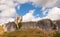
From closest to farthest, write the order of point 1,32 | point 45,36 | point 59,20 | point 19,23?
point 1,32 → point 45,36 → point 19,23 → point 59,20

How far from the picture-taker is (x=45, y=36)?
2781cm

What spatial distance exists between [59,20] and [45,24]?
8675 millimetres

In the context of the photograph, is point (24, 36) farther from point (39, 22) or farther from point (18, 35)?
point (39, 22)

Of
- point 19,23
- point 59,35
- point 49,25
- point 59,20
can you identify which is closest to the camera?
point 59,35

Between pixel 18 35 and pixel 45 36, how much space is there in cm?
379

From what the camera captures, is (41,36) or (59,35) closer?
(59,35)

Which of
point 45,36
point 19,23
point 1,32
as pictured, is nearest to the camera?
point 1,32

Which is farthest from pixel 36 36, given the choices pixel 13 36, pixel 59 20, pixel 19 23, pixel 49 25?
pixel 59 20

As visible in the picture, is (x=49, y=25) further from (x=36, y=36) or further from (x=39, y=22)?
(x=36, y=36)

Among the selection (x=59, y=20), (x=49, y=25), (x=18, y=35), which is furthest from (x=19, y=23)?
(x=59, y=20)

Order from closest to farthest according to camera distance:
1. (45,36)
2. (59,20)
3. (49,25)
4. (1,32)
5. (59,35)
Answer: (59,35) → (1,32) → (45,36) → (49,25) → (59,20)

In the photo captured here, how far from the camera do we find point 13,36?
26094mm

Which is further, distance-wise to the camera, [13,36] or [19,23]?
[19,23]

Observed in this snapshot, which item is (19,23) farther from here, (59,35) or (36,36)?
(59,35)
